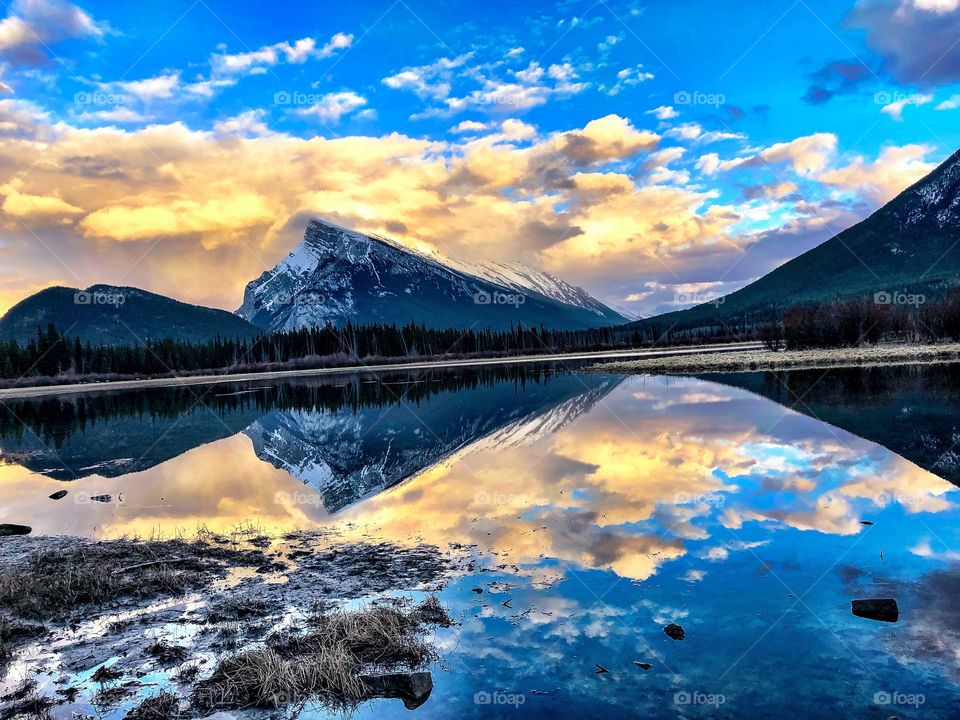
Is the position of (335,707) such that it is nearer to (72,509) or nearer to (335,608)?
(335,608)

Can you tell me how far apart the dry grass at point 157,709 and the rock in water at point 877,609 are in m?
10.6

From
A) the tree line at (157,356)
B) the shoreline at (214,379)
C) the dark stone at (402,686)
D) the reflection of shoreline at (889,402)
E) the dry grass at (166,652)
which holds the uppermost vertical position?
the tree line at (157,356)

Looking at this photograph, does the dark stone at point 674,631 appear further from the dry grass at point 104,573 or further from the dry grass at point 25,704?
the dry grass at point 104,573

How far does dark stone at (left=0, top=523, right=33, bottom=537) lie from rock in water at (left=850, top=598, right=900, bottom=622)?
71.8ft

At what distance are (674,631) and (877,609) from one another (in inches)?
137

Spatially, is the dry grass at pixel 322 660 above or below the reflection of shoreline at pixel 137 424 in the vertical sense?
below

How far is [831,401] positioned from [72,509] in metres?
39.3

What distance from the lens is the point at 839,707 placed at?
24.4ft

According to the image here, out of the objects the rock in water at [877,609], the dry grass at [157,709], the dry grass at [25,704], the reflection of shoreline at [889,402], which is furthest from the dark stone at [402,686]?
the reflection of shoreline at [889,402]

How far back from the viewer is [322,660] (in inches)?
345

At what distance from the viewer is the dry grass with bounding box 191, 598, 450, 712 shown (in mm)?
8258

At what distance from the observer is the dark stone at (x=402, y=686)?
8.21 metres

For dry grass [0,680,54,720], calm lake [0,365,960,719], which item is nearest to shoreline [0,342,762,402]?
calm lake [0,365,960,719]

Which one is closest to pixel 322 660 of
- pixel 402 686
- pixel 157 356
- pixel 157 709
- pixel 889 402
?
pixel 402 686
